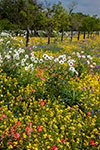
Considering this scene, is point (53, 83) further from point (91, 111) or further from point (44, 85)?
point (91, 111)

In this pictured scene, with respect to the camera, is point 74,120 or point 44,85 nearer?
point 74,120

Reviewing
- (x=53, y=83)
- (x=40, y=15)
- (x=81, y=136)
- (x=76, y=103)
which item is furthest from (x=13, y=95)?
(x=40, y=15)

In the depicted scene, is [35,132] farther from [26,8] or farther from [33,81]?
[26,8]

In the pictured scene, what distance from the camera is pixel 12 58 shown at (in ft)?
20.8

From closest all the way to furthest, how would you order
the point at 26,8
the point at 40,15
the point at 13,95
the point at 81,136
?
the point at 81,136
the point at 13,95
the point at 26,8
the point at 40,15

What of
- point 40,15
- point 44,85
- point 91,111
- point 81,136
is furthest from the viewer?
point 40,15

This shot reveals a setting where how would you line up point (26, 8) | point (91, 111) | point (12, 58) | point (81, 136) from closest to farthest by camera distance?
1. point (81, 136)
2. point (91, 111)
3. point (12, 58)
4. point (26, 8)

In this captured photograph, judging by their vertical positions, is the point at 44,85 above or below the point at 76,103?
above

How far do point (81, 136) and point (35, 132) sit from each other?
4.28ft

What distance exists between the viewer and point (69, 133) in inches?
166

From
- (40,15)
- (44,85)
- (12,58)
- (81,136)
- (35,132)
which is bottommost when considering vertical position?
(81,136)

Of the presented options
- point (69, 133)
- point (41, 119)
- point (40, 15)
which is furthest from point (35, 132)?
point (40, 15)

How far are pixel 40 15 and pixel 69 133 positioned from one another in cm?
1555

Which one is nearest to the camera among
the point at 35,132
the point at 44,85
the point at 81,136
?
the point at 35,132
